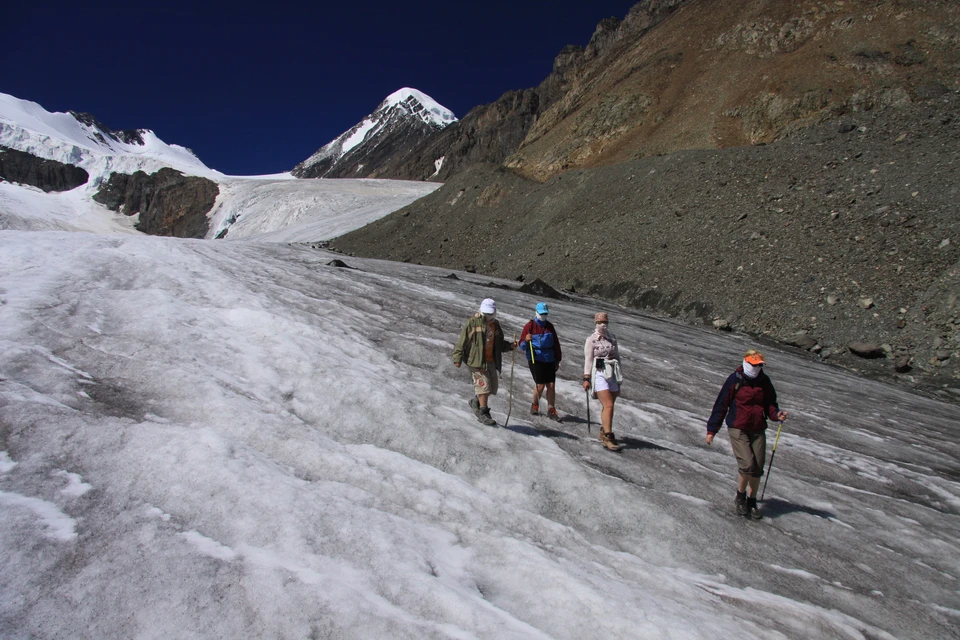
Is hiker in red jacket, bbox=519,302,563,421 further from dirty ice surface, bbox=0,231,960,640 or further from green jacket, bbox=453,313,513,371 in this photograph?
dirty ice surface, bbox=0,231,960,640

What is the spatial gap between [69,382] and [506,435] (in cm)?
450

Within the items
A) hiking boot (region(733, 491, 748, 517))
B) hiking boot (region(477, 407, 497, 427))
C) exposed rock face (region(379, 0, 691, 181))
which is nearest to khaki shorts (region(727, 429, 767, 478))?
hiking boot (region(733, 491, 748, 517))

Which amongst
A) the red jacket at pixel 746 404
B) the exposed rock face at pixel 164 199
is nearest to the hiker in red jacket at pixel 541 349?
the red jacket at pixel 746 404

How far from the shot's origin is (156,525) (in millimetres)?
3654

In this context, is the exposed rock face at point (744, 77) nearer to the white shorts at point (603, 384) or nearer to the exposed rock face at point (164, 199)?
the white shorts at point (603, 384)

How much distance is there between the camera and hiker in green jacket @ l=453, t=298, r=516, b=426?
660cm

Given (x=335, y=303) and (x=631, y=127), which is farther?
(x=631, y=127)

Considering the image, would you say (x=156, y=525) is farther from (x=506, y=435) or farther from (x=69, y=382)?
(x=506, y=435)

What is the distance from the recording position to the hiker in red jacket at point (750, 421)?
17.9ft

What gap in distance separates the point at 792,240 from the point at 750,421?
1906 cm

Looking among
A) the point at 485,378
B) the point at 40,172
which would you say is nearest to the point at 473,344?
the point at 485,378

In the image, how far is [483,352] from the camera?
6590 mm

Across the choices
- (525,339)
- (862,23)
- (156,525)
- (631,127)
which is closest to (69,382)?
(156,525)

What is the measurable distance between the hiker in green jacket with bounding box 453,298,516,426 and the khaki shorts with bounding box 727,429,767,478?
2653 mm
